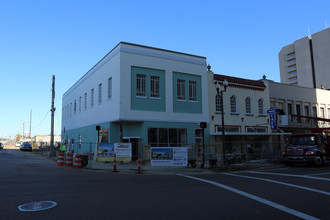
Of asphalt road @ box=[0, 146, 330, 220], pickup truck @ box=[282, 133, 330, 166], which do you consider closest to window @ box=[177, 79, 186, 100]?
pickup truck @ box=[282, 133, 330, 166]

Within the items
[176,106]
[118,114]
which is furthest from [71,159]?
[176,106]

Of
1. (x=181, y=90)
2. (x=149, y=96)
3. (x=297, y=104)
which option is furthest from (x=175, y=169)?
(x=297, y=104)

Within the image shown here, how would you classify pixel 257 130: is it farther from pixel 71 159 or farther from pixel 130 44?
pixel 71 159

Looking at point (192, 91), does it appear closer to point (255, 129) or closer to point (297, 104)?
point (255, 129)

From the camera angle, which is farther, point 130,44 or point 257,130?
point 257,130

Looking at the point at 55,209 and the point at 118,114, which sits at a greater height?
the point at 118,114

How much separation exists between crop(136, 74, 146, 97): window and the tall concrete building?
82022mm

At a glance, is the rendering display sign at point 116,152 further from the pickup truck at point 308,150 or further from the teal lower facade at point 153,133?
the pickup truck at point 308,150

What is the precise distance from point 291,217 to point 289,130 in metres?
28.2

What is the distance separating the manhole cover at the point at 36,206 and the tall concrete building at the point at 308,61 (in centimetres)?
9585

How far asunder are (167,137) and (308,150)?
10.7 m

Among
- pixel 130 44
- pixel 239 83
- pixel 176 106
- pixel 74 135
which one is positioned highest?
pixel 130 44

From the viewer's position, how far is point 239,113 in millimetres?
27422

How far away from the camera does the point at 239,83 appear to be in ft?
90.6
